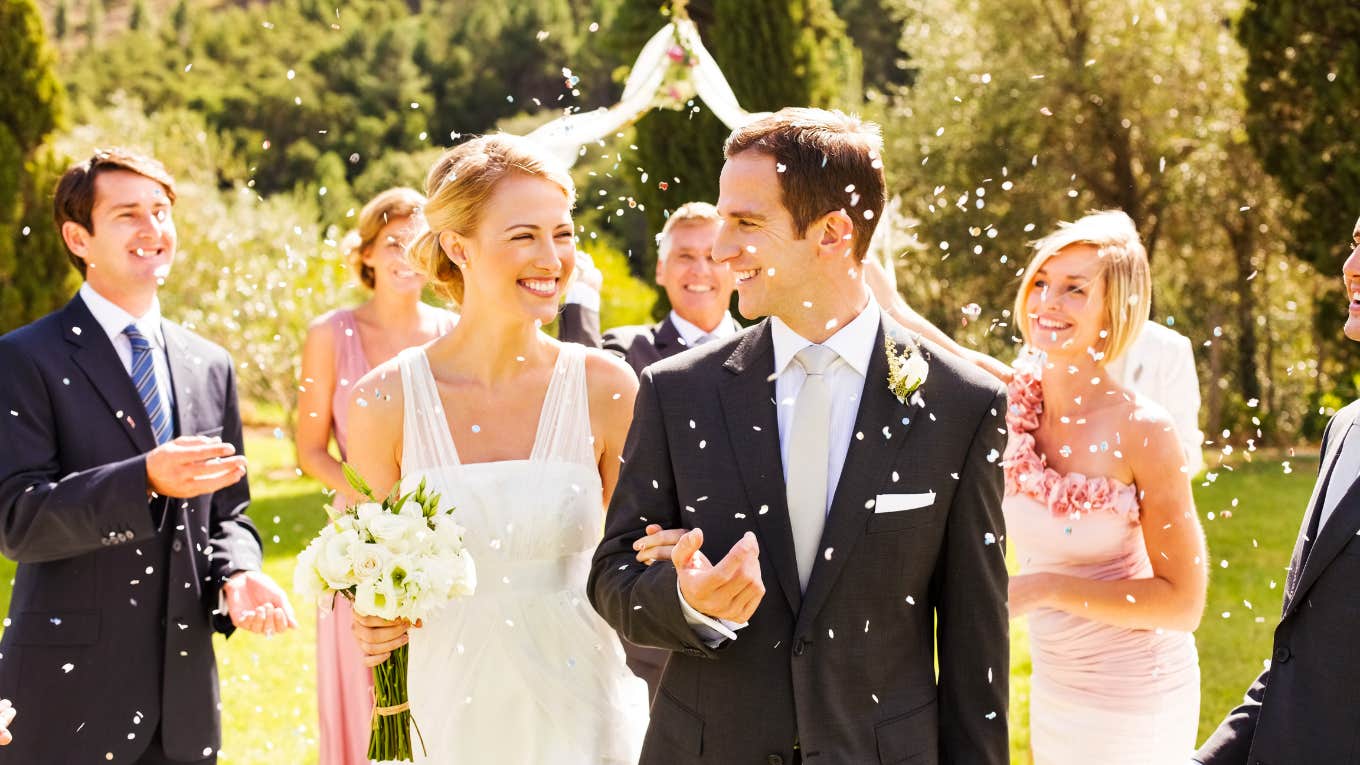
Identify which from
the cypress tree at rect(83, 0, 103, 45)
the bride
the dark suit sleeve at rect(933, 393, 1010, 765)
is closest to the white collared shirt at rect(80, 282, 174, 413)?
the bride

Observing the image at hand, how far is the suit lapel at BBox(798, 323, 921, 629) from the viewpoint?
280 centimetres

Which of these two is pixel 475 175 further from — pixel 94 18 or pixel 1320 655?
pixel 94 18

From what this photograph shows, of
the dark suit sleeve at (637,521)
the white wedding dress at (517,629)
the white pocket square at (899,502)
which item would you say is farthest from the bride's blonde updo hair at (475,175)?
the white pocket square at (899,502)

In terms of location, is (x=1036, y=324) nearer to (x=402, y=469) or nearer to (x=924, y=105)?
(x=402, y=469)

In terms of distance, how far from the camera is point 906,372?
2910 mm

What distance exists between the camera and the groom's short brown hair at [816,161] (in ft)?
9.76

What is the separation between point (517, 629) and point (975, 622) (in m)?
1.38

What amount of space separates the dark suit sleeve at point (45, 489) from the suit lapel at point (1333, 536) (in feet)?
10.1

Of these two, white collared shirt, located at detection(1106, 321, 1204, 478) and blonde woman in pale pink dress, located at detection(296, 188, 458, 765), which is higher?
blonde woman in pale pink dress, located at detection(296, 188, 458, 765)

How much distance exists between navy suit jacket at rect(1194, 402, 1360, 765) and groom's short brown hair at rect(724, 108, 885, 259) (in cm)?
123

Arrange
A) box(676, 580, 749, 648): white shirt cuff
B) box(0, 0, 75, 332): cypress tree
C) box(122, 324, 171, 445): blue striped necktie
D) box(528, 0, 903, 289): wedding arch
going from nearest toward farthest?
box(676, 580, 749, 648): white shirt cuff → box(122, 324, 171, 445): blue striped necktie → box(528, 0, 903, 289): wedding arch → box(0, 0, 75, 332): cypress tree

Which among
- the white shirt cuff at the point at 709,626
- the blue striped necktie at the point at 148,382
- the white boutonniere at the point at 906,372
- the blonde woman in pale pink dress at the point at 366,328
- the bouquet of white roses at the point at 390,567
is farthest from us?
the blonde woman in pale pink dress at the point at 366,328

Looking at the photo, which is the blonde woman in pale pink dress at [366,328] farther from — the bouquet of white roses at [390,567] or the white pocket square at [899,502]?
the white pocket square at [899,502]

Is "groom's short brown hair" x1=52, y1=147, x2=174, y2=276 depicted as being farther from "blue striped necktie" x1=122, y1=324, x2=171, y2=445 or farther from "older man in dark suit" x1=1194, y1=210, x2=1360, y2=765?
"older man in dark suit" x1=1194, y1=210, x2=1360, y2=765
